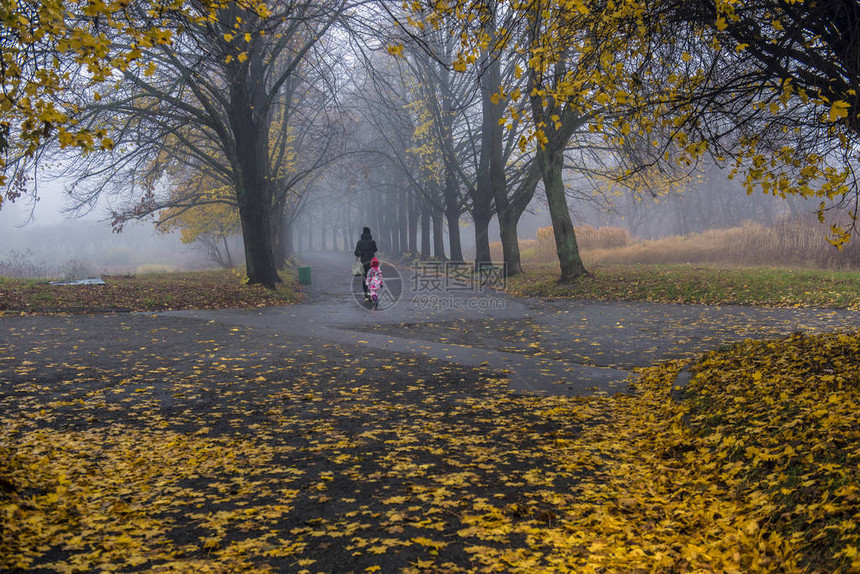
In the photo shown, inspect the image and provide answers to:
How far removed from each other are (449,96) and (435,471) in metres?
24.0

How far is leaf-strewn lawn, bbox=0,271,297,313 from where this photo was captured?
47.4 feet

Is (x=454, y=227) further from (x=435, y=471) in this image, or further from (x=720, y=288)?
(x=435, y=471)

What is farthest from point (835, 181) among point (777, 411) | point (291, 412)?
point (291, 412)

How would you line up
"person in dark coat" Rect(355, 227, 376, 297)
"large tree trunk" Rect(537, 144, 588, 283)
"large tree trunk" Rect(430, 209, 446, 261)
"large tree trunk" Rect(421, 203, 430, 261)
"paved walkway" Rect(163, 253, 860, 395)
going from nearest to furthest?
"paved walkway" Rect(163, 253, 860, 395)
"person in dark coat" Rect(355, 227, 376, 297)
"large tree trunk" Rect(537, 144, 588, 283)
"large tree trunk" Rect(430, 209, 446, 261)
"large tree trunk" Rect(421, 203, 430, 261)

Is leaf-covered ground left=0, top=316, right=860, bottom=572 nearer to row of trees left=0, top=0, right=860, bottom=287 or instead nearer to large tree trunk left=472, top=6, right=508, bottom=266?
row of trees left=0, top=0, right=860, bottom=287

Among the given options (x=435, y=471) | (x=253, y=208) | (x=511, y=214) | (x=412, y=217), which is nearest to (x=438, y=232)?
(x=412, y=217)

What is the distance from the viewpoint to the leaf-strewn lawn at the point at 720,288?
1430 centimetres

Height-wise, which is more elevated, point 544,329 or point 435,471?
point 544,329

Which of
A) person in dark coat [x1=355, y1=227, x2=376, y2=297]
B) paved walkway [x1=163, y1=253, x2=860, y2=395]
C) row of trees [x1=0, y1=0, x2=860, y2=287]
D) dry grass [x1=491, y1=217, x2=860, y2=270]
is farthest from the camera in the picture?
dry grass [x1=491, y1=217, x2=860, y2=270]

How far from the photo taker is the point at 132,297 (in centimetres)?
1617

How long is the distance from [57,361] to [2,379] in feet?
3.64

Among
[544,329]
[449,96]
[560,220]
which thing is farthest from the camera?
[449,96]

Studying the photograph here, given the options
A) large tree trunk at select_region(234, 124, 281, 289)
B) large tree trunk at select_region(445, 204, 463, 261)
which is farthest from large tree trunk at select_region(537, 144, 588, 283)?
large tree trunk at select_region(445, 204, 463, 261)

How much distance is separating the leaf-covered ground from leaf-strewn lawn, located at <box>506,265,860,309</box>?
738 cm
